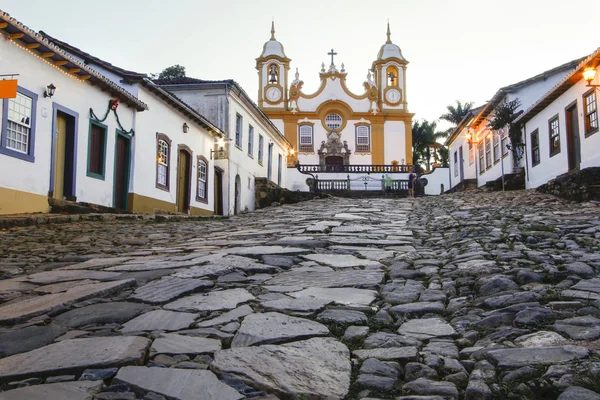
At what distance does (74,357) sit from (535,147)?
20095 mm

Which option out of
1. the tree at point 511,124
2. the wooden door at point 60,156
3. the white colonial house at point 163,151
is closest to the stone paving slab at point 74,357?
the wooden door at point 60,156

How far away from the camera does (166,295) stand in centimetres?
365

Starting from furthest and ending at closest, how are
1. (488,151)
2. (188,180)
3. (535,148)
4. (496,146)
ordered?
(488,151) < (496,146) < (535,148) < (188,180)

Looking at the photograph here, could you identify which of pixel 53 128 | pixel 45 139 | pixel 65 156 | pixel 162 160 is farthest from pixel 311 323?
pixel 162 160

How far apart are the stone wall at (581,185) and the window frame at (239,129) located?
1294 cm

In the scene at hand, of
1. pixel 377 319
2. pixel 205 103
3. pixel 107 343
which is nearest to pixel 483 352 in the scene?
pixel 377 319

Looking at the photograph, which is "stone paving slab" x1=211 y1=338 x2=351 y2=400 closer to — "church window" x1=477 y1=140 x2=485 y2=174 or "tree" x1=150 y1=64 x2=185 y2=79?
"church window" x1=477 y1=140 x2=485 y2=174

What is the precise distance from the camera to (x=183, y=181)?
18.2m

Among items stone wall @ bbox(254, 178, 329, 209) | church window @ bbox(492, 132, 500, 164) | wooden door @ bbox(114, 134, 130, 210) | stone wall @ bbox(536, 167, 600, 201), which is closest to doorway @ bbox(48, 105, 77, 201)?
wooden door @ bbox(114, 134, 130, 210)

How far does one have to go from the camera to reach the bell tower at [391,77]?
44.2 m

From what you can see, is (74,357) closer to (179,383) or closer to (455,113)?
(179,383)

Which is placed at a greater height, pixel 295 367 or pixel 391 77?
pixel 391 77

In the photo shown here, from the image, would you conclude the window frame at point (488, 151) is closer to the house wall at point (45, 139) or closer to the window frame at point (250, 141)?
the window frame at point (250, 141)

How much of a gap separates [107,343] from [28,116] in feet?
32.9
